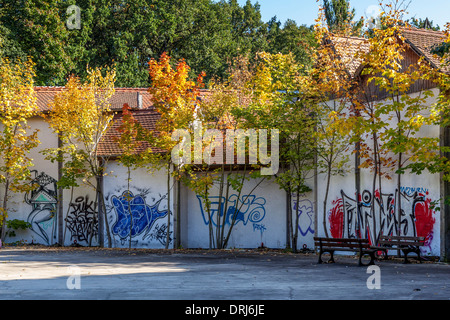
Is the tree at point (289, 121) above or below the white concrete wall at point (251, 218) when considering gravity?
above

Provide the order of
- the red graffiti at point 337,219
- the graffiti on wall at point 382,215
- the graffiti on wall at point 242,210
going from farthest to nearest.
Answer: the graffiti on wall at point 242,210 → the red graffiti at point 337,219 → the graffiti on wall at point 382,215

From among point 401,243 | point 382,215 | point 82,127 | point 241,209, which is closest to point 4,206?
point 82,127

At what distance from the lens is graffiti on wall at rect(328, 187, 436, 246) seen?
16.5 meters

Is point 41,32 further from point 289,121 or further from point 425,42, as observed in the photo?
point 425,42

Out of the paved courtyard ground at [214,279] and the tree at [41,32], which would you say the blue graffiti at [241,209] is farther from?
the tree at [41,32]

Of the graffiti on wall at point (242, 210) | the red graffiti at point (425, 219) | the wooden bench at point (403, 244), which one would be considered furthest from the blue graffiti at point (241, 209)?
the red graffiti at point (425, 219)

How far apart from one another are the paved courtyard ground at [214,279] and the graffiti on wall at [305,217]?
4.61 m

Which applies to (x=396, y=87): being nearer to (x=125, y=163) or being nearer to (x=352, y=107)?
(x=352, y=107)

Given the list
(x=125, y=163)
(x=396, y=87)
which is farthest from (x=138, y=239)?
(x=396, y=87)

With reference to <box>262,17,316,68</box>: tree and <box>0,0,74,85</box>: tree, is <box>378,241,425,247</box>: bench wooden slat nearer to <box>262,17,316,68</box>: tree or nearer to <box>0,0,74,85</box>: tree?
<box>0,0,74,85</box>: tree

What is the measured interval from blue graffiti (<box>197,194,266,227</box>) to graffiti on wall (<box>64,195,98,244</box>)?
4335 mm

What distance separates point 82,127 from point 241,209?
6.44 meters

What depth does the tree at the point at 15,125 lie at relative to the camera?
72.7 feet
